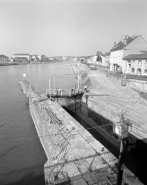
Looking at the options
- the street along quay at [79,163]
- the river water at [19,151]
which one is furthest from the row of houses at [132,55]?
the street along quay at [79,163]

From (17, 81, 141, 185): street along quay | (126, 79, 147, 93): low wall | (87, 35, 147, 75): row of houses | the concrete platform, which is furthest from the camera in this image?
(87, 35, 147, 75): row of houses

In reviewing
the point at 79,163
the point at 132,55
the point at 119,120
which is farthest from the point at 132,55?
the point at 79,163

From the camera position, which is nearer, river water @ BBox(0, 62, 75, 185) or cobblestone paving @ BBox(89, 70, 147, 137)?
river water @ BBox(0, 62, 75, 185)

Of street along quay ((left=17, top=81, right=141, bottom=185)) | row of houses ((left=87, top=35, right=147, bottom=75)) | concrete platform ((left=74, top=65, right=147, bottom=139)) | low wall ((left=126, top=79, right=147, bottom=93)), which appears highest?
row of houses ((left=87, top=35, right=147, bottom=75))

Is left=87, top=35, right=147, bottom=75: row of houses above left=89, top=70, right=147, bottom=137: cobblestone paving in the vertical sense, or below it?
above

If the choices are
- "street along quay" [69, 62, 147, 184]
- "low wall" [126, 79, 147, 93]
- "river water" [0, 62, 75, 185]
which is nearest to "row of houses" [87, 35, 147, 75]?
"low wall" [126, 79, 147, 93]

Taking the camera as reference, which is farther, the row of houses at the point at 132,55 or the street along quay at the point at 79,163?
the row of houses at the point at 132,55

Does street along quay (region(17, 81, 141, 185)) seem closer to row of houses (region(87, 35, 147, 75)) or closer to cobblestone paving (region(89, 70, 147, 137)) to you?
cobblestone paving (region(89, 70, 147, 137))

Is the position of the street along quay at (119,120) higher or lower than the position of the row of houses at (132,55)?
lower

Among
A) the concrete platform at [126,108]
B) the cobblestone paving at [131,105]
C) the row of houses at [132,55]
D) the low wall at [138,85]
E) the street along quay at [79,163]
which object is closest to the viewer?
the street along quay at [79,163]

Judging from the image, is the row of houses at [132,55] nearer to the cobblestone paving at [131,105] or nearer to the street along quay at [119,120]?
the street along quay at [119,120]

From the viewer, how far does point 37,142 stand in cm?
1441

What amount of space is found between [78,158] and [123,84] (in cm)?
2149

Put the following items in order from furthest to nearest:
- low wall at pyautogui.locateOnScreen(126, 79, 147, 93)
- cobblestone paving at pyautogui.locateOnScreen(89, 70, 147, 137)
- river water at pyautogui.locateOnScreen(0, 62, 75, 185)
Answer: low wall at pyautogui.locateOnScreen(126, 79, 147, 93), cobblestone paving at pyautogui.locateOnScreen(89, 70, 147, 137), river water at pyautogui.locateOnScreen(0, 62, 75, 185)
